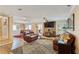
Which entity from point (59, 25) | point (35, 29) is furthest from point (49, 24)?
point (35, 29)

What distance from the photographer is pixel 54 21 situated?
4.37 m

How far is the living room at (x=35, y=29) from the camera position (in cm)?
401

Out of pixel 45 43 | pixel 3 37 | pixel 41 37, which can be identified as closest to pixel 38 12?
pixel 41 37

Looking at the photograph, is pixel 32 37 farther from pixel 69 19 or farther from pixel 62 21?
pixel 69 19

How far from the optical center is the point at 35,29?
13.5 feet

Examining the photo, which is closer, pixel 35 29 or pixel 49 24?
pixel 35 29

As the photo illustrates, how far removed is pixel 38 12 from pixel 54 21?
0.71m

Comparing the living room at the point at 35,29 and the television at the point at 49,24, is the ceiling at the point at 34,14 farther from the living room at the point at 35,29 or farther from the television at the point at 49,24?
the television at the point at 49,24

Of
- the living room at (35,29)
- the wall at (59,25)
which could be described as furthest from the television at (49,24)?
the wall at (59,25)

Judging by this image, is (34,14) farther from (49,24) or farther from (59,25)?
(59,25)

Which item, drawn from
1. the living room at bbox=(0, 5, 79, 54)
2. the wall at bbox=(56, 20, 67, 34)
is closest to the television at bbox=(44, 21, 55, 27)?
the living room at bbox=(0, 5, 79, 54)

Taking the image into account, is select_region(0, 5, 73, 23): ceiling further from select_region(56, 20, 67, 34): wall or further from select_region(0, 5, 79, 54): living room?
select_region(56, 20, 67, 34): wall

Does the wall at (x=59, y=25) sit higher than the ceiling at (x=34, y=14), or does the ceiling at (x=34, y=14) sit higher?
the ceiling at (x=34, y=14)

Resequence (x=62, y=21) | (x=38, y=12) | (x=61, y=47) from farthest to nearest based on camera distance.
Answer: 1. (x=62, y=21)
2. (x=38, y=12)
3. (x=61, y=47)
